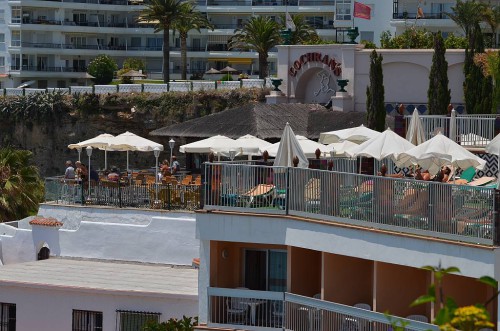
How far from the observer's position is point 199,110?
2852 inches

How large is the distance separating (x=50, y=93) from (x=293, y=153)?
51509 mm

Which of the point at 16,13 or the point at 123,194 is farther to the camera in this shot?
the point at 16,13

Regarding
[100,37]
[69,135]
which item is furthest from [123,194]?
[100,37]

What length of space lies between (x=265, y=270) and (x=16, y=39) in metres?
78.6

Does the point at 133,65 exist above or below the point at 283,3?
below

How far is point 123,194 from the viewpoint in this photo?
122 ft

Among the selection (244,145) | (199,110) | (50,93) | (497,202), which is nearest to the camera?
(497,202)

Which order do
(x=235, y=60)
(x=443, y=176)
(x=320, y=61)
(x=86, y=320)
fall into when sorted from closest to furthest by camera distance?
(x=443, y=176), (x=86, y=320), (x=320, y=61), (x=235, y=60)

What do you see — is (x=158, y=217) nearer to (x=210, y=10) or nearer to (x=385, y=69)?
(x=385, y=69)

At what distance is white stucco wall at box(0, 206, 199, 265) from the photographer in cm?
3466

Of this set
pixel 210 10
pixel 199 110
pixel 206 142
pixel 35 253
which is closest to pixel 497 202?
pixel 35 253

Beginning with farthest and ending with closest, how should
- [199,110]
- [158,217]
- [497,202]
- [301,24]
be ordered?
1. [301,24]
2. [199,110]
3. [158,217]
4. [497,202]

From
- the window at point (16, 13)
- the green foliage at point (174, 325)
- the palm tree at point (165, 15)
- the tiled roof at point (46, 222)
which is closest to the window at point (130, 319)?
the green foliage at point (174, 325)

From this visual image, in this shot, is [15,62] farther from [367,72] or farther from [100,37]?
[367,72]
